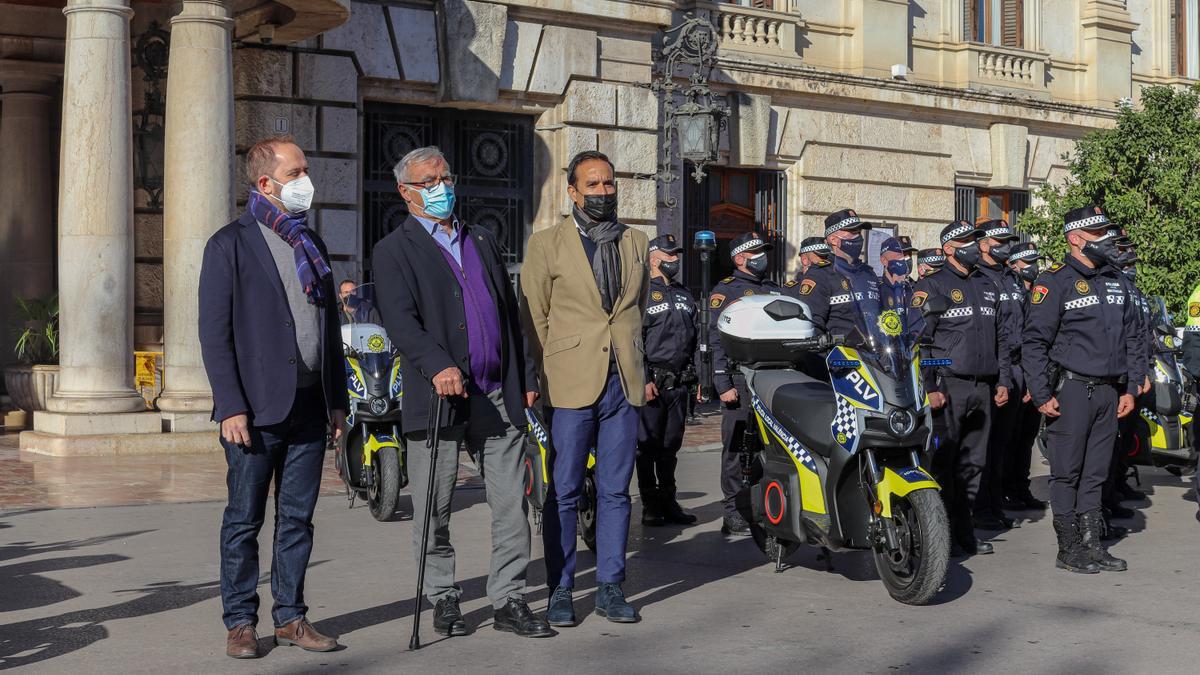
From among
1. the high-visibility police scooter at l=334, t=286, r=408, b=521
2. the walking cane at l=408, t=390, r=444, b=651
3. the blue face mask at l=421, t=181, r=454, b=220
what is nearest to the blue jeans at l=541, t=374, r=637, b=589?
the walking cane at l=408, t=390, r=444, b=651

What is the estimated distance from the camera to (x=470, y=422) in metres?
6.52

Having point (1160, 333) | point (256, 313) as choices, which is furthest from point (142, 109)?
point (256, 313)

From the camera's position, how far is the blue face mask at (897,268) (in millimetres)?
11266

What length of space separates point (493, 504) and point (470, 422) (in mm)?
345

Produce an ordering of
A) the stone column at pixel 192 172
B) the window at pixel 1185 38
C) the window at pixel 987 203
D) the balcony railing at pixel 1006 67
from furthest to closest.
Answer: the window at pixel 1185 38 → the window at pixel 987 203 → the balcony railing at pixel 1006 67 → the stone column at pixel 192 172

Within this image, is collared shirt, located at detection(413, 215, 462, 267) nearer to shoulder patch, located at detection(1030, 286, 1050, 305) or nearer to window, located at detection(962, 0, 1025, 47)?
shoulder patch, located at detection(1030, 286, 1050, 305)

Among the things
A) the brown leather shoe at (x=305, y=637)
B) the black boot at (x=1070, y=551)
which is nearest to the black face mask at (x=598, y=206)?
the brown leather shoe at (x=305, y=637)

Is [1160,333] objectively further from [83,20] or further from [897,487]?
[83,20]

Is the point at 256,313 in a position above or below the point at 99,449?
above

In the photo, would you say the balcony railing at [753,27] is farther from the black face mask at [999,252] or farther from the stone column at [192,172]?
the black face mask at [999,252]

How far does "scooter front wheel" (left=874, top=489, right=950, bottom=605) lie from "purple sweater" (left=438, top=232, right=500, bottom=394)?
6.40ft

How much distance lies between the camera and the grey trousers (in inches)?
255

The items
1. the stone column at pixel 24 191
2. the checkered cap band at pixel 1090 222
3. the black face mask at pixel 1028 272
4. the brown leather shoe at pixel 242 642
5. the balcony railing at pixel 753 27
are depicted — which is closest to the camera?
the brown leather shoe at pixel 242 642

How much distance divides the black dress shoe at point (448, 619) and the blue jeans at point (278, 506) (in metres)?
0.52
